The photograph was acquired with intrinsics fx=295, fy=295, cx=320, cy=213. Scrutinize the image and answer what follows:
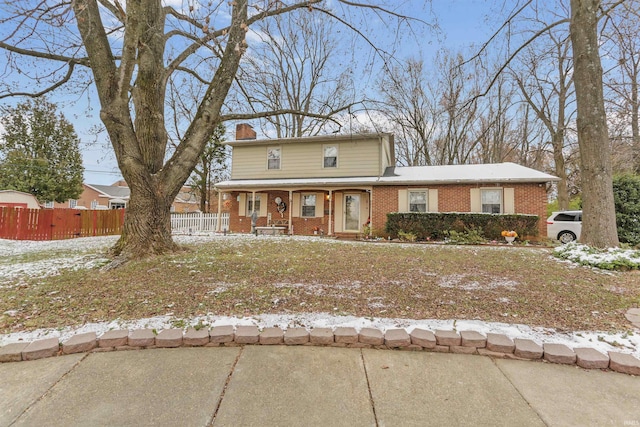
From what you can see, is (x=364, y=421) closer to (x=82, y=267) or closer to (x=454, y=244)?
(x=82, y=267)

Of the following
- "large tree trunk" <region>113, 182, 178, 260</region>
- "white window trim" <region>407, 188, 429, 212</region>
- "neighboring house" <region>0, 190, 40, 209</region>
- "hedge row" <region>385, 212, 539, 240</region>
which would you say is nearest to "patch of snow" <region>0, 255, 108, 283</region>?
"large tree trunk" <region>113, 182, 178, 260</region>

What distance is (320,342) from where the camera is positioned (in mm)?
2553

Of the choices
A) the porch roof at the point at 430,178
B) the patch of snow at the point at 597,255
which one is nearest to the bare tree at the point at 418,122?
the porch roof at the point at 430,178

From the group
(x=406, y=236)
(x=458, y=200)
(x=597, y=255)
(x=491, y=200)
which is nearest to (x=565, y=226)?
(x=491, y=200)

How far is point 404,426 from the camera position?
165 centimetres

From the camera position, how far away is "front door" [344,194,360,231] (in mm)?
13891

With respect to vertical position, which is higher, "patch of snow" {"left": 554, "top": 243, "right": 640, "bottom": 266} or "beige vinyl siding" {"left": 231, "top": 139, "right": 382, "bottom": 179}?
"beige vinyl siding" {"left": 231, "top": 139, "right": 382, "bottom": 179}

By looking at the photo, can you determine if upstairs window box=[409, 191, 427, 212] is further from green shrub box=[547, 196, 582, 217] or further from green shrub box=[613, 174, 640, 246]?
green shrub box=[547, 196, 582, 217]

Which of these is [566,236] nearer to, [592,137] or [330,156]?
[592,137]

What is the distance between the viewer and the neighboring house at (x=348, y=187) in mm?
11961

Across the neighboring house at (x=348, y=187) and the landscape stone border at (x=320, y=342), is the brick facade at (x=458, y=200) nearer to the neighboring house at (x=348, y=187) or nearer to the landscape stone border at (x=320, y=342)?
the neighboring house at (x=348, y=187)

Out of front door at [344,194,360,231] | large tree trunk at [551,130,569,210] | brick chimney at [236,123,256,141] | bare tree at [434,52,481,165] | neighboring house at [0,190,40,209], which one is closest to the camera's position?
front door at [344,194,360,231]

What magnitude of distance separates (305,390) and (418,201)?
1183cm

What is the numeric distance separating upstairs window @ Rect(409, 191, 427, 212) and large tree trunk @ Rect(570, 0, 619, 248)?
5.82 meters
